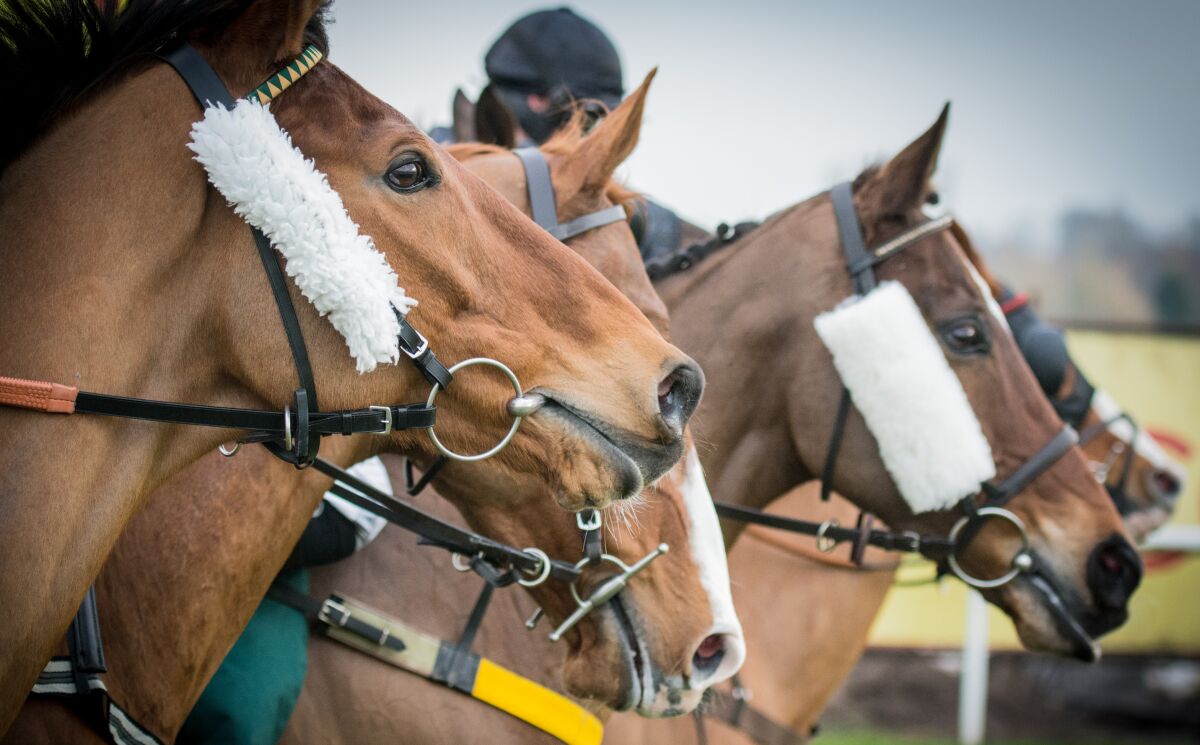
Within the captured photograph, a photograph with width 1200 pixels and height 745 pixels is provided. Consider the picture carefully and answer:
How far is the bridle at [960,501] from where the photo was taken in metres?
3.21

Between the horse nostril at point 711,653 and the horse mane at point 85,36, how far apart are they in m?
1.73

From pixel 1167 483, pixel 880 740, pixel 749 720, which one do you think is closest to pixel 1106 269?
pixel 1167 483

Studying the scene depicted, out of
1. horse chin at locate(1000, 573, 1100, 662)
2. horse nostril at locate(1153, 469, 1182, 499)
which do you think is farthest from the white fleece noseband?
horse nostril at locate(1153, 469, 1182, 499)

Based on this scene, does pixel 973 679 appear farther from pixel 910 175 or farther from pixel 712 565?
pixel 712 565

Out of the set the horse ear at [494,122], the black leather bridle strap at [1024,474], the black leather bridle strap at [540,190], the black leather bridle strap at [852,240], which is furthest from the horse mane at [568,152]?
the black leather bridle strap at [1024,474]

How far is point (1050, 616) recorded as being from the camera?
10.7ft

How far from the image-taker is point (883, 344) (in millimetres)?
3084

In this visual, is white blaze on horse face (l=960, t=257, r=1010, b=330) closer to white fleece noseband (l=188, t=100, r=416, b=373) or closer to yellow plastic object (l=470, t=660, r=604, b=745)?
yellow plastic object (l=470, t=660, r=604, b=745)

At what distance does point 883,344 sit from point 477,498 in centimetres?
138

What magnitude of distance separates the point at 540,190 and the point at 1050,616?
2.14m

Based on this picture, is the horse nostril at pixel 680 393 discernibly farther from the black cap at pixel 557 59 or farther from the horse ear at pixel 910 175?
the black cap at pixel 557 59

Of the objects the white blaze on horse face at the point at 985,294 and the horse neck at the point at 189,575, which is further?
the white blaze on horse face at the point at 985,294

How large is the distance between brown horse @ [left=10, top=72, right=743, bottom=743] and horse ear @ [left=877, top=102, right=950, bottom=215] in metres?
0.99

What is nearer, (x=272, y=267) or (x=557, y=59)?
(x=272, y=267)
